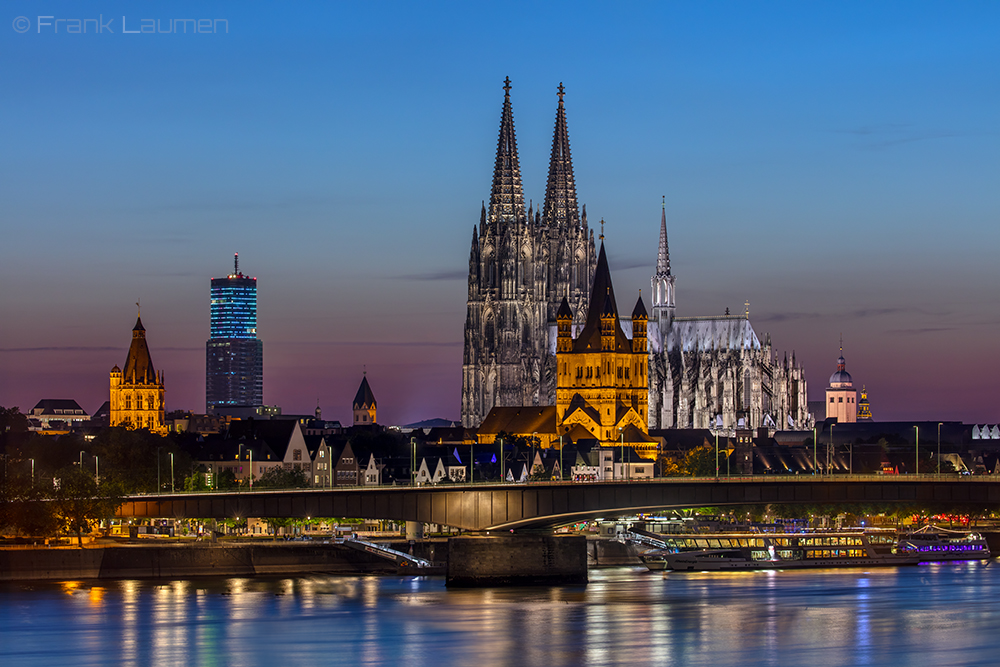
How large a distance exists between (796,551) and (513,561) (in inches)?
1179

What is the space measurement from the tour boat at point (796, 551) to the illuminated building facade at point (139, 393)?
88.9 meters

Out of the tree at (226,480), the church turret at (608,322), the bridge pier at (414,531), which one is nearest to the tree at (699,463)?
the church turret at (608,322)

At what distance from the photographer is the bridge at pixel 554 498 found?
94.9 m

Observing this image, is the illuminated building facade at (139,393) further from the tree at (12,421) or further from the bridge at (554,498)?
the bridge at (554,498)

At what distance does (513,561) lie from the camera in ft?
315

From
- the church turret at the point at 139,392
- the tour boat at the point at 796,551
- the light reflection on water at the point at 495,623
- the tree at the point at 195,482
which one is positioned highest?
the church turret at the point at 139,392

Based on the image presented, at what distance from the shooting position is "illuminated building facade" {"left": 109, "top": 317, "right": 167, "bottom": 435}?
195375 mm

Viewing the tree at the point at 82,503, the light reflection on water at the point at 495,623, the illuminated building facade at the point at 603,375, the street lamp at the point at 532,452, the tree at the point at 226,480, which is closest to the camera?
the light reflection on water at the point at 495,623

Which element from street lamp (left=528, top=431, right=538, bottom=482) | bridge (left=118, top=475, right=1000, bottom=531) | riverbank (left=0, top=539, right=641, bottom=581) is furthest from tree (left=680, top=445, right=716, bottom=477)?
bridge (left=118, top=475, right=1000, bottom=531)

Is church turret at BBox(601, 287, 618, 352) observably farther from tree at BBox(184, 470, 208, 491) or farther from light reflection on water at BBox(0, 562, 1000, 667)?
Answer: light reflection on water at BBox(0, 562, 1000, 667)

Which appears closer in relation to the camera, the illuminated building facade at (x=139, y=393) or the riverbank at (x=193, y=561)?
the riverbank at (x=193, y=561)

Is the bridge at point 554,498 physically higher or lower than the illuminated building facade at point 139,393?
lower

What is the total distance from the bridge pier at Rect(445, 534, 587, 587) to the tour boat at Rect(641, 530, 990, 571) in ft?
58.8

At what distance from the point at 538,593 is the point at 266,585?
14707 millimetres
